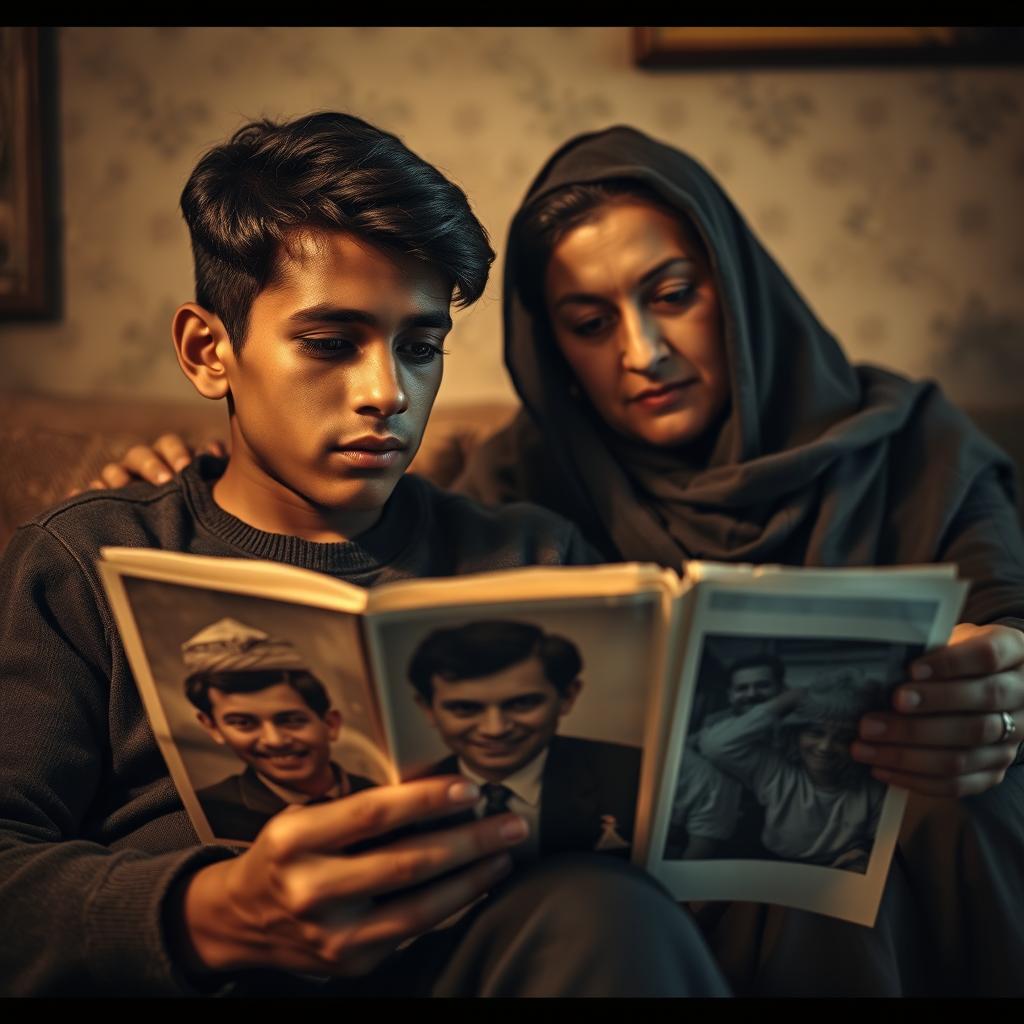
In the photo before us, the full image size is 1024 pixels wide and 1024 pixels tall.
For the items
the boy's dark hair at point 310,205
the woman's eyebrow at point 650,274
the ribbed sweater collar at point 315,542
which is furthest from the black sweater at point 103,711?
the woman's eyebrow at point 650,274

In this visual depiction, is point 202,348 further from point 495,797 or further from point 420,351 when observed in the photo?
point 495,797

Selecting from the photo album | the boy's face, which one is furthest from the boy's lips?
the photo album

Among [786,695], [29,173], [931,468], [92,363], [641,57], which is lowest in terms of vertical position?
[786,695]

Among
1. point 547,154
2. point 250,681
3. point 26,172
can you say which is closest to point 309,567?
point 250,681

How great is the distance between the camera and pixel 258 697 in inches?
29.3

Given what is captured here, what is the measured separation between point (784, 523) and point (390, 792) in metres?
0.77

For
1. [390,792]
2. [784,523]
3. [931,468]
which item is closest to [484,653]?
[390,792]

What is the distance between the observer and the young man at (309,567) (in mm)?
725

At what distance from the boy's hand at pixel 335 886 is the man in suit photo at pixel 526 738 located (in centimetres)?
3

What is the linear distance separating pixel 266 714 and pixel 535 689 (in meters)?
0.19

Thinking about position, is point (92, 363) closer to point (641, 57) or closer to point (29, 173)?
point (29, 173)

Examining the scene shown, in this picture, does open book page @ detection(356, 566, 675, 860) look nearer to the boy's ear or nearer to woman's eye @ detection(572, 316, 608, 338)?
the boy's ear

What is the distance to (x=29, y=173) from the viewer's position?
1.93 meters

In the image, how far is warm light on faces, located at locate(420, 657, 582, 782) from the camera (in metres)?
0.72
